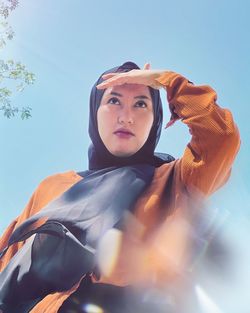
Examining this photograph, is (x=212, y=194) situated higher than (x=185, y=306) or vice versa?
(x=212, y=194)

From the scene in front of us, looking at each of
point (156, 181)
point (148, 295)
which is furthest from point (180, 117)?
point (148, 295)

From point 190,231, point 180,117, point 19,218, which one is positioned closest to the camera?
point 190,231

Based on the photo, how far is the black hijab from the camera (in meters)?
1.46

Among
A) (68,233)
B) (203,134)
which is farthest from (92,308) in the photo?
(203,134)

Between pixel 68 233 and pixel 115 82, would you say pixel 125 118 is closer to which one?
pixel 115 82

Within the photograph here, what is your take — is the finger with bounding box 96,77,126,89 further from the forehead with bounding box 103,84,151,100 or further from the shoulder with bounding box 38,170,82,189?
the shoulder with bounding box 38,170,82,189

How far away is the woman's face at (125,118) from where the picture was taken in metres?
1.85

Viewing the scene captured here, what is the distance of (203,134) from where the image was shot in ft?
5.04

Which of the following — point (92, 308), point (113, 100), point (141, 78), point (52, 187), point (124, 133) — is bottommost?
point (92, 308)

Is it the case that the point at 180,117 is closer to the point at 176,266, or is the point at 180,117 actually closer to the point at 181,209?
the point at 181,209

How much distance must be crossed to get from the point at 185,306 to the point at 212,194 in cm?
46

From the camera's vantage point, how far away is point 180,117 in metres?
1.64

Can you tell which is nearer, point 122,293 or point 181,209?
point 122,293

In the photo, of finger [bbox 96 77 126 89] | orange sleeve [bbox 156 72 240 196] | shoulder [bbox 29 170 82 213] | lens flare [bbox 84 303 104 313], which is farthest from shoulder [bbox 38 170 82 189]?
lens flare [bbox 84 303 104 313]
